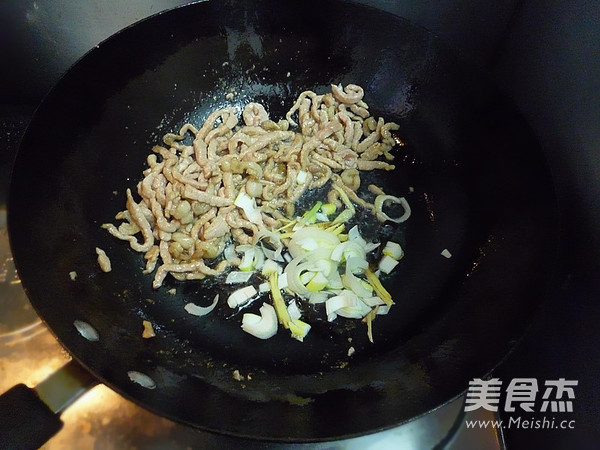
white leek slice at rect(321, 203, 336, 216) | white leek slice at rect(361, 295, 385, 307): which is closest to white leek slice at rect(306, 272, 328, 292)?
white leek slice at rect(361, 295, 385, 307)

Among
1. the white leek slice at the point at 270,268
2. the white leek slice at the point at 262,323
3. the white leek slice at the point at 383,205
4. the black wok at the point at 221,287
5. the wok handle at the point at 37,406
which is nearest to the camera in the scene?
the wok handle at the point at 37,406

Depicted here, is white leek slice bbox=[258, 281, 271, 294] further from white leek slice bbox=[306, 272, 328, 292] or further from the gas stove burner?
the gas stove burner

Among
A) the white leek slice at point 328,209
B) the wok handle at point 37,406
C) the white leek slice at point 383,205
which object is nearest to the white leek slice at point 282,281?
the white leek slice at point 328,209

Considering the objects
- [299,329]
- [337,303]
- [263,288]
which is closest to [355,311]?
[337,303]

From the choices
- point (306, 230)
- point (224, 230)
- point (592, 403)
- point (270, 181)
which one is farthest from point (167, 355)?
point (592, 403)

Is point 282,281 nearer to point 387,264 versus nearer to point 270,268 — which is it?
point 270,268

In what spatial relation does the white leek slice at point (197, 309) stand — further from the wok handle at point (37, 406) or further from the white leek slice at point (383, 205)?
the white leek slice at point (383, 205)

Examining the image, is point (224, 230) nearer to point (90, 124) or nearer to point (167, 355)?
point (167, 355)
